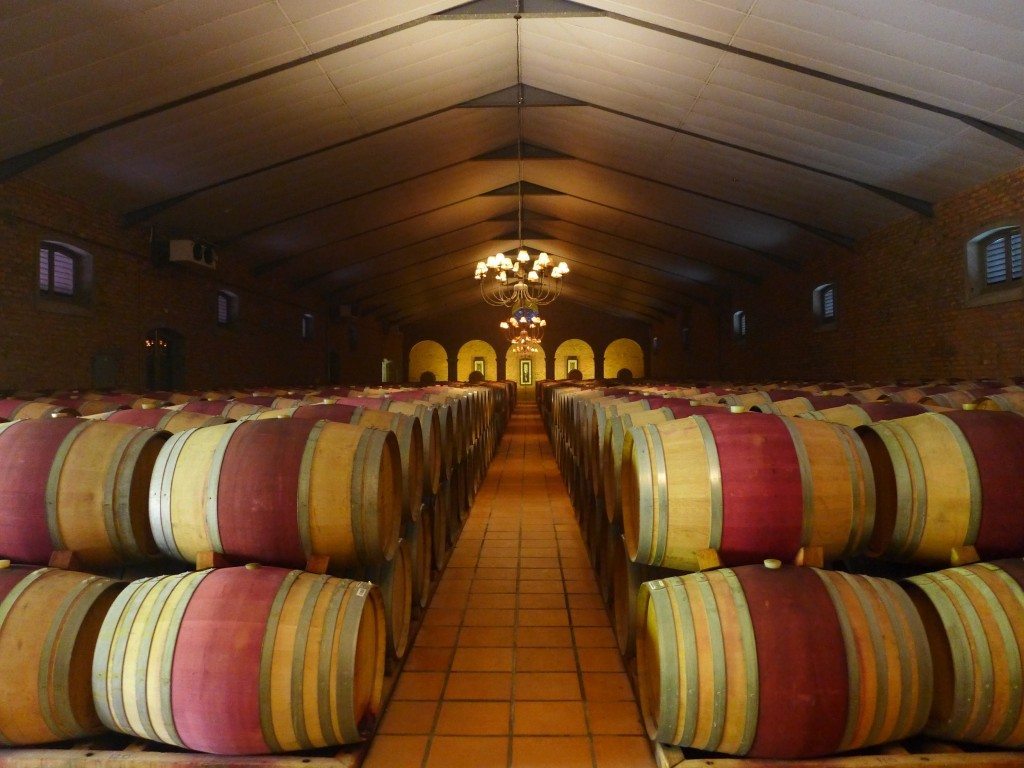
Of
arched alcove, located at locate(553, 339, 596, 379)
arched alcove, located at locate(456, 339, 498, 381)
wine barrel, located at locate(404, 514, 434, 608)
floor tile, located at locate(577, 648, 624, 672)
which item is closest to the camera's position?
floor tile, located at locate(577, 648, 624, 672)

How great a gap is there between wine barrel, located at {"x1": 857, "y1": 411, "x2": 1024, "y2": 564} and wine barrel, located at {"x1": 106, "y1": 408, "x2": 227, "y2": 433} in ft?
8.08

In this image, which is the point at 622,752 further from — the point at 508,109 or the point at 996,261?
the point at 508,109

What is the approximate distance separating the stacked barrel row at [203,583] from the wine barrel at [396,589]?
0.04 feet

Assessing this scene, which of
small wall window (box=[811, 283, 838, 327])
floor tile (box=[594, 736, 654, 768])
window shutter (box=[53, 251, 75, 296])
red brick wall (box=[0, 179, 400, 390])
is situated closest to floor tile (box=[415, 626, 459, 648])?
floor tile (box=[594, 736, 654, 768])

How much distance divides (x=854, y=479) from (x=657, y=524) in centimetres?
57

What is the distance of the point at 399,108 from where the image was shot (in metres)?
8.73

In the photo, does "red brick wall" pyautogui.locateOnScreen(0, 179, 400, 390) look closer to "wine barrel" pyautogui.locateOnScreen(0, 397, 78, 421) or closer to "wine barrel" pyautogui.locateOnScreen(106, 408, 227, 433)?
"wine barrel" pyautogui.locateOnScreen(0, 397, 78, 421)

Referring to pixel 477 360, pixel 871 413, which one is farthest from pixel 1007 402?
pixel 477 360

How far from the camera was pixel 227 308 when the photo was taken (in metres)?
13.7

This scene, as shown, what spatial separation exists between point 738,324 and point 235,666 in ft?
61.8

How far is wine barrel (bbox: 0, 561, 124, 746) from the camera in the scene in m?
1.57

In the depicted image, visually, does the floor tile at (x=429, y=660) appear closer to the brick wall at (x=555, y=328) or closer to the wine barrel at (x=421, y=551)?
the wine barrel at (x=421, y=551)

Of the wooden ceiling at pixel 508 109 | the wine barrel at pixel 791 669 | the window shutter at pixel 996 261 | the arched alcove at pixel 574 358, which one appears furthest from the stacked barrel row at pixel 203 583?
the arched alcove at pixel 574 358

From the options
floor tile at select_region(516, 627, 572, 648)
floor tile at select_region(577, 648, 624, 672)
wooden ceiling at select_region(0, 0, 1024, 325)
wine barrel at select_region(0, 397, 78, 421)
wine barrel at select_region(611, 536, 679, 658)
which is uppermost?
wooden ceiling at select_region(0, 0, 1024, 325)
